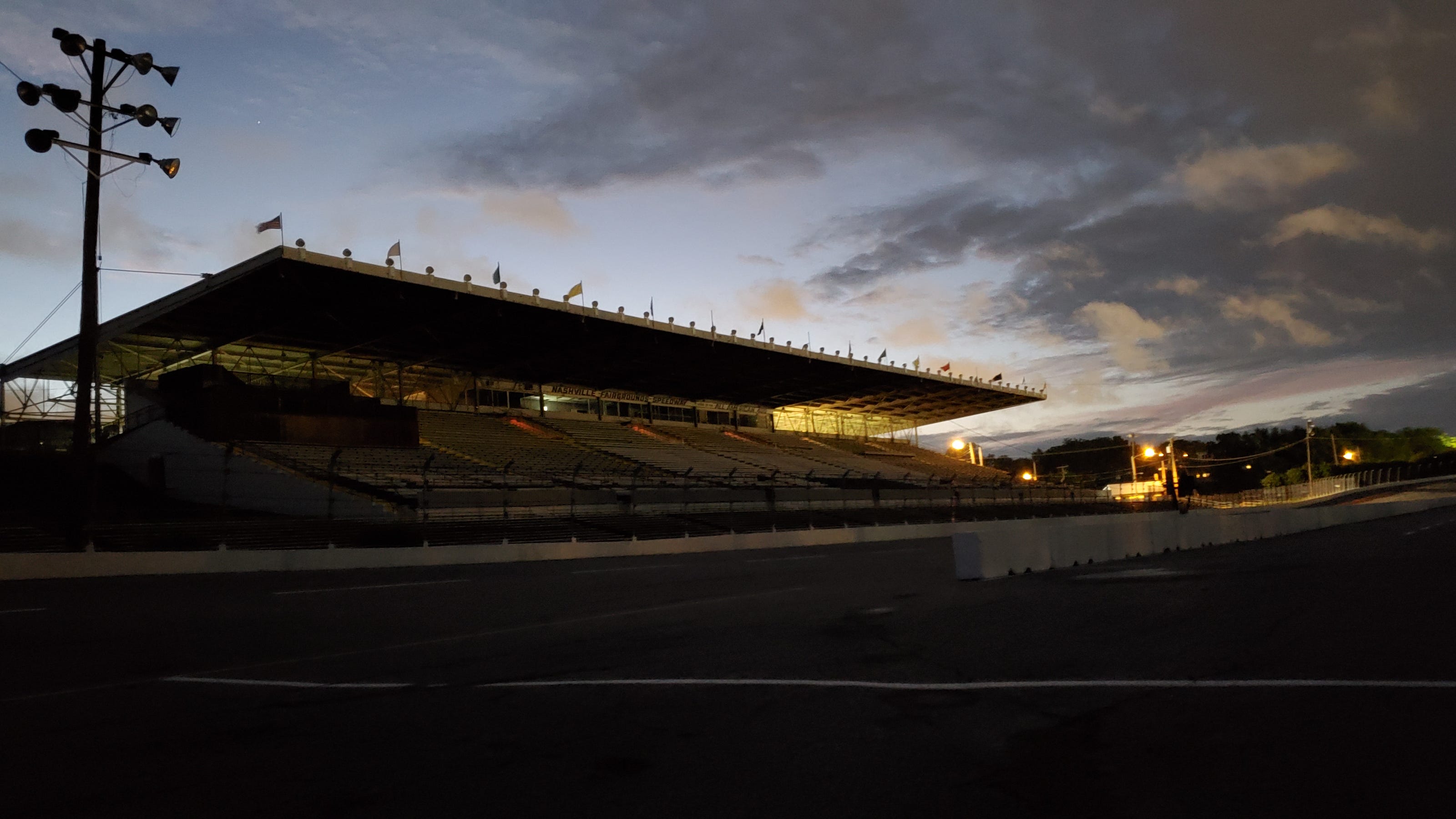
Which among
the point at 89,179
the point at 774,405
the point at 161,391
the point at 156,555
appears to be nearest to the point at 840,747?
the point at 156,555

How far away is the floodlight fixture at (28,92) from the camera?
60.2ft

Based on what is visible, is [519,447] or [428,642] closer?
[428,642]

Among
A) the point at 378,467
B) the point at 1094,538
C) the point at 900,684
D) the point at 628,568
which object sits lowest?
the point at 628,568

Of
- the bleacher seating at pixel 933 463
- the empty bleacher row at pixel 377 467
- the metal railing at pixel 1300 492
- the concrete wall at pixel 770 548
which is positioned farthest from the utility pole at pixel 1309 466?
the empty bleacher row at pixel 377 467

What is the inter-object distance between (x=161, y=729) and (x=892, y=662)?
4945 millimetres

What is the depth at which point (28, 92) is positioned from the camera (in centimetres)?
1842

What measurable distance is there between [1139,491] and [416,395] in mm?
60492

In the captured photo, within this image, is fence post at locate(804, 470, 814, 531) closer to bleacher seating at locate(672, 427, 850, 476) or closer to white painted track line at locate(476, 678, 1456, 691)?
bleacher seating at locate(672, 427, 850, 476)

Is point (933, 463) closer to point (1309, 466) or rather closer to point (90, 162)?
point (1309, 466)

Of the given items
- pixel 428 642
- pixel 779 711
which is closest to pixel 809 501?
pixel 428 642

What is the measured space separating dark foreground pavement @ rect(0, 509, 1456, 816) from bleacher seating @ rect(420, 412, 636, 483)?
2928 centimetres

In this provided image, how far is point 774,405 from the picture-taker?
72.9 metres

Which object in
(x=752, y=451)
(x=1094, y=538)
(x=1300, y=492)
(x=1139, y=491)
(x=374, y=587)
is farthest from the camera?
(x=1139, y=491)

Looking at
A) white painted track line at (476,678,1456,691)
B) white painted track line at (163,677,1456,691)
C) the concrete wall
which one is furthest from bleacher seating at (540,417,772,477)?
white painted track line at (476,678,1456,691)
